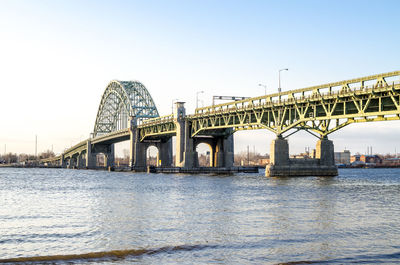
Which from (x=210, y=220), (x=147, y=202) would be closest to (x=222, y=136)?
(x=147, y=202)

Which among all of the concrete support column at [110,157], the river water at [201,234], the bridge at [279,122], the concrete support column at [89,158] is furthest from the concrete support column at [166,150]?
the river water at [201,234]

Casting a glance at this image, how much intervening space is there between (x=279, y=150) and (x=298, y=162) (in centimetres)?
555

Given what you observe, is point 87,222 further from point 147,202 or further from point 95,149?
point 95,149

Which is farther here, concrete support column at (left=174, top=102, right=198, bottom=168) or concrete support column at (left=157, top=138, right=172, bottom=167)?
concrete support column at (left=157, top=138, right=172, bottom=167)

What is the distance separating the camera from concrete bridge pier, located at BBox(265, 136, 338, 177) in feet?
251

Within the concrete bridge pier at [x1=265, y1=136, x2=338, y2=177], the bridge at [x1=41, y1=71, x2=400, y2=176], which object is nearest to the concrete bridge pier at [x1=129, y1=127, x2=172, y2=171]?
the bridge at [x1=41, y1=71, x2=400, y2=176]

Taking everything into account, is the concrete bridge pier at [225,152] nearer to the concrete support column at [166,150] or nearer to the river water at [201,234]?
the concrete support column at [166,150]

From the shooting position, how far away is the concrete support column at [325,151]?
77.4m

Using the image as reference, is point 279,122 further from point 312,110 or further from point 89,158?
point 89,158

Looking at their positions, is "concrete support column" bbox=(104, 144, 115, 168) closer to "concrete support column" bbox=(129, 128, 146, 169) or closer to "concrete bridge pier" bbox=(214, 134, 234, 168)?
"concrete support column" bbox=(129, 128, 146, 169)

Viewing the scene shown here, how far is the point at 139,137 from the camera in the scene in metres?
142

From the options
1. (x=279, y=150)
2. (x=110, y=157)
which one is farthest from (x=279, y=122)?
(x=110, y=157)

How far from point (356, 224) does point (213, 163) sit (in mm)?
92897

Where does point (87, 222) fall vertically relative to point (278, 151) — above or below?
below
